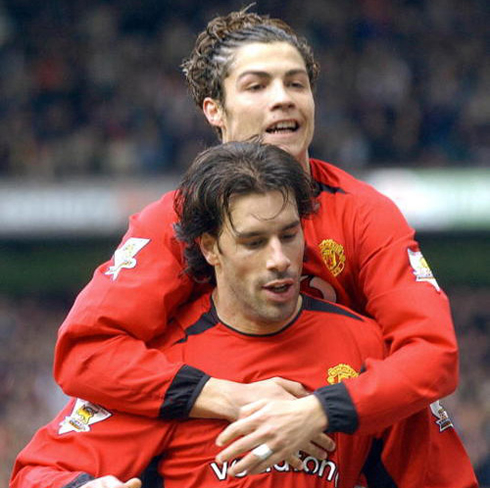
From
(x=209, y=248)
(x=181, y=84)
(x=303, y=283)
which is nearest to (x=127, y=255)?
(x=209, y=248)

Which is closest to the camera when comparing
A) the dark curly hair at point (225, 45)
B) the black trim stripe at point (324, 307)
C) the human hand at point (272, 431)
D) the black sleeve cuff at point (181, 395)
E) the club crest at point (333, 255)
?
the human hand at point (272, 431)

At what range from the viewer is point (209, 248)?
345 cm

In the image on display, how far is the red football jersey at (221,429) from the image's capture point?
10.9 ft

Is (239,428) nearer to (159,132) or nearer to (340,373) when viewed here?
(340,373)

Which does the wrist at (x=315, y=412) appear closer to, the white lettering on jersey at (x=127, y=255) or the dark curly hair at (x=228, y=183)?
the dark curly hair at (x=228, y=183)

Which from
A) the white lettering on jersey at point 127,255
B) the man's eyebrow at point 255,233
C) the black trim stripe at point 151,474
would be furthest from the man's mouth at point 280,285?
the black trim stripe at point 151,474

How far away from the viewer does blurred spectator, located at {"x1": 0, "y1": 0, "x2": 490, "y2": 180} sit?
42.2ft

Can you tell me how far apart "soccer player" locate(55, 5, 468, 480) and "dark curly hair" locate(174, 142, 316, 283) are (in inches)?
7.6

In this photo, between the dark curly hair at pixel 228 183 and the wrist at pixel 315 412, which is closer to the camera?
the wrist at pixel 315 412

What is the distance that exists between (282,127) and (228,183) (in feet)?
1.68

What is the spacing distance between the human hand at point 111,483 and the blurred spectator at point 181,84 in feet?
30.3

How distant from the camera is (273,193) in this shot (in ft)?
10.8

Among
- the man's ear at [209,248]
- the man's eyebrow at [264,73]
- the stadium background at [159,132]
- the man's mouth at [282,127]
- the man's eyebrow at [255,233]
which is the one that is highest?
the man's eyebrow at [264,73]

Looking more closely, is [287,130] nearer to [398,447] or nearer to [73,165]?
[398,447]
